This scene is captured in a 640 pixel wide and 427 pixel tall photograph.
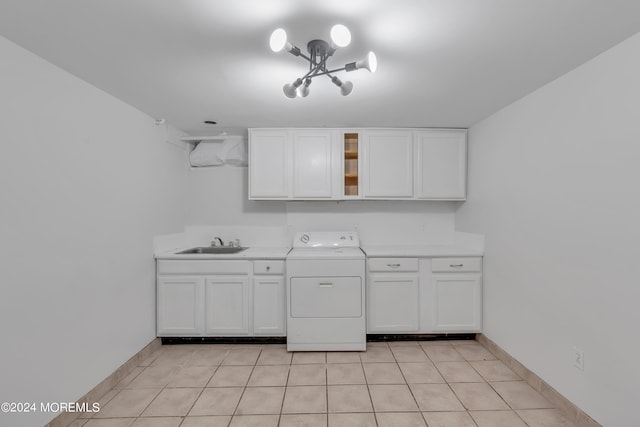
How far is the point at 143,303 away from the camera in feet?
8.41

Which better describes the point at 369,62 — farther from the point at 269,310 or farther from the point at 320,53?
the point at 269,310

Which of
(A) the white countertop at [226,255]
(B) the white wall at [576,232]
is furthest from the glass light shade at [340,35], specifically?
(A) the white countertop at [226,255]

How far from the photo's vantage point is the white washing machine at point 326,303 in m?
2.63

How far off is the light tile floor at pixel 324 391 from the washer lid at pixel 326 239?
3.59 ft

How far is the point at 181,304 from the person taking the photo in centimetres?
276

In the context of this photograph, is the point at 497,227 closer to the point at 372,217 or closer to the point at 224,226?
the point at 372,217

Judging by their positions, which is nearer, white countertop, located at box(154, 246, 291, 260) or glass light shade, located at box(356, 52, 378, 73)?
glass light shade, located at box(356, 52, 378, 73)

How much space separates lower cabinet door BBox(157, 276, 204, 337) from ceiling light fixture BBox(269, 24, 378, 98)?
2.08m

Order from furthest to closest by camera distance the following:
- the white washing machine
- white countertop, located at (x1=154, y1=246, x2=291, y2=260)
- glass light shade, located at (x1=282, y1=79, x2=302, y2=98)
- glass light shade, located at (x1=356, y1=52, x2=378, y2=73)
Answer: white countertop, located at (x1=154, y1=246, x2=291, y2=260)
the white washing machine
glass light shade, located at (x1=282, y1=79, x2=302, y2=98)
glass light shade, located at (x1=356, y1=52, x2=378, y2=73)

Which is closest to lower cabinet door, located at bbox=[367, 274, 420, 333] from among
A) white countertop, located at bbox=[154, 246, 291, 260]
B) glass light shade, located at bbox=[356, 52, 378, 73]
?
white countertop, located at bbox=[154, 246, 291, 260]

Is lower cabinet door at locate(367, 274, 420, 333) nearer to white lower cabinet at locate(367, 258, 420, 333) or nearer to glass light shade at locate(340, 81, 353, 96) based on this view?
white lower cabinet at locate(367, 258, 420, 333)

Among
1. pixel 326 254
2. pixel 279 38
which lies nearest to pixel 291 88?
pixel 279 38

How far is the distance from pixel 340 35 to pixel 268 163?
1937 mm

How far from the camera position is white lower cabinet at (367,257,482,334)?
2811 mm
